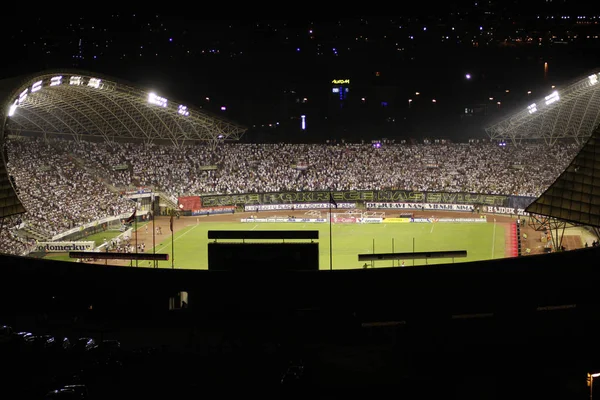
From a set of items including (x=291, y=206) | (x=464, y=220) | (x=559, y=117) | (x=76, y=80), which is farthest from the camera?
(x=559, y=117)

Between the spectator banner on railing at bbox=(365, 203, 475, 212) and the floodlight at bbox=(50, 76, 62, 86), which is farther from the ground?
the floodlight at bbox=(50, 76, 62, 86)

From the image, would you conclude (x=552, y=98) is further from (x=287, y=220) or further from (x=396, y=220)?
(x=287, y=220)

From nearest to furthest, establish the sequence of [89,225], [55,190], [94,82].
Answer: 1. [94,82]
2. [89,225]
3. [55,190]

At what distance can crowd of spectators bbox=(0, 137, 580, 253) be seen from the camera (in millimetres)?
68875

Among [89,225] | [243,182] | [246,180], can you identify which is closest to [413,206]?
[246,180]

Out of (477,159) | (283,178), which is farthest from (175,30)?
(477,159)

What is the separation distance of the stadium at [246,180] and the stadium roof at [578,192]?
16.2 metres

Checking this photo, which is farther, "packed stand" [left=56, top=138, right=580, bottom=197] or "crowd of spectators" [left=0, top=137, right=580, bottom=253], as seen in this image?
"packed stand" [left=56, top=138, right=580, bottom=197]

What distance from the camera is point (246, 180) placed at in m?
80.7

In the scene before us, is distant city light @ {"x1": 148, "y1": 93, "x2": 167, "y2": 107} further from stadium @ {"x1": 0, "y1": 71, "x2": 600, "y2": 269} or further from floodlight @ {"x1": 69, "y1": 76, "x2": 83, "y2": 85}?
floodlight @ {"x1": 69, "y1": 76, "x2": 83, "y2": 85}

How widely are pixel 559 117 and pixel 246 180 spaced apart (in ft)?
135

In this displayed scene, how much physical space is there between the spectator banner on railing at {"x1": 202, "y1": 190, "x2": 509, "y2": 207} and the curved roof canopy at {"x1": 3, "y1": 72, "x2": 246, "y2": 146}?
10.8 m

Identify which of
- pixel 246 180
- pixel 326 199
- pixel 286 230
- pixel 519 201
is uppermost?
pixel 246 180

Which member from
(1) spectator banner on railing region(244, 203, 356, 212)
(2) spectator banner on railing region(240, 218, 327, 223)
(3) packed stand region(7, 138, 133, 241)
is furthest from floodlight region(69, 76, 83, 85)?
(1) spectator banner on railing region(244, 203, 356, 212)
